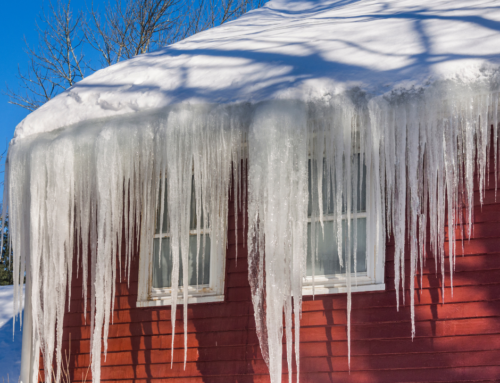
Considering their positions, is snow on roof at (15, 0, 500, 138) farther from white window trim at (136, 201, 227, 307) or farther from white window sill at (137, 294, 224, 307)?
white window sill at (137, 294, 224, 307)

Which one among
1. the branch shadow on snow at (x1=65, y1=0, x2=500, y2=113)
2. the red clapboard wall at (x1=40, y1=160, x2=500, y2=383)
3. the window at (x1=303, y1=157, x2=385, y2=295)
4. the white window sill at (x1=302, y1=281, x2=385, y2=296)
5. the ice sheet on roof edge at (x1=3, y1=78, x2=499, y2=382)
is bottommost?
the red clapboard wall at (x1=40, y1=160, x2=500, y2=383)

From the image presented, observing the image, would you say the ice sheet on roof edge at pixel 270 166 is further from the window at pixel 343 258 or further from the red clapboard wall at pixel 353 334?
the red clapboard wall at pixel 353 334

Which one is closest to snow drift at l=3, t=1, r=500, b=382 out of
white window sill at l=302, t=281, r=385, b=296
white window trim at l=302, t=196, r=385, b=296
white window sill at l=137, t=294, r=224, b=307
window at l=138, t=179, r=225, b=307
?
white window trim at l=302, t=196, r=385, b=296

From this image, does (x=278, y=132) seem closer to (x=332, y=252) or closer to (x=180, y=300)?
(x=332, y=252)

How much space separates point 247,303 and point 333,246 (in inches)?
37.1

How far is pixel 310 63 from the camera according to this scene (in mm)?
2803

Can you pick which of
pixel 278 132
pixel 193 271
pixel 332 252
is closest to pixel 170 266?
pixel 193 271

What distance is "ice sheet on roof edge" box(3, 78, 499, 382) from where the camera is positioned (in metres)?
2.62

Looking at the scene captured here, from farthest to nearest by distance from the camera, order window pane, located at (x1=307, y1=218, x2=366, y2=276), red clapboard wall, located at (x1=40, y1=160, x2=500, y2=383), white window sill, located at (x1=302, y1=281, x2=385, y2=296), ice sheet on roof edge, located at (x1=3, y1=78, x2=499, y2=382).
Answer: window pane, located at (x1=307, y1=218, x2=366, y2=276)
white window sill, located at (x1=302, y1=281, x2=385, y2=296)
red clapboard wall, located at (x1=40, y1=160, x2=500, y2=383)
ice sheet on roof edge, located at (x1=3, y1=78, x2=499, y2=382)

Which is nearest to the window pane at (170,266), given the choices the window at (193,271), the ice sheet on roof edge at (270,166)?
the window at (193,271)

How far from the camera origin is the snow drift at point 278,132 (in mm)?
2551

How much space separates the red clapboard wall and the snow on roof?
147cm

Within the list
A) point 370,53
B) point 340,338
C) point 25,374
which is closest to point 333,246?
point 340,338

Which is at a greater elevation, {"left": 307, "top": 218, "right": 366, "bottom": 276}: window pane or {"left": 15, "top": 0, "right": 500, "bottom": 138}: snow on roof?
{"left": 15, "top": 0, "right": 500, "bottom": 138}: snow on roof
